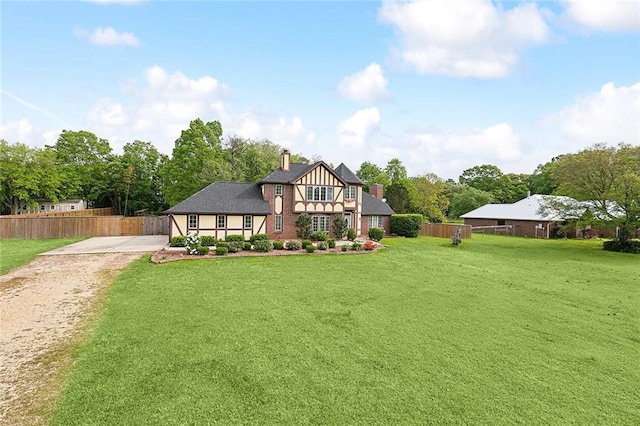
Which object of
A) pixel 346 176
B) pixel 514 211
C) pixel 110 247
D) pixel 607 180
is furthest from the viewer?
pixel 514 211

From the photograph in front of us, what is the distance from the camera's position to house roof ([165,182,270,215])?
20797mm

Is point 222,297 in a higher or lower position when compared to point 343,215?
lower

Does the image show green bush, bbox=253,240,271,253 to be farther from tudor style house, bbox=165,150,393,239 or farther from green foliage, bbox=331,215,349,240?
green foliage, bbox=331,215,349,240

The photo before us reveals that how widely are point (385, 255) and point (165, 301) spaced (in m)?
11.7

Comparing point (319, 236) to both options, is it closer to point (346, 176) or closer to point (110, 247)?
point (346, 176)

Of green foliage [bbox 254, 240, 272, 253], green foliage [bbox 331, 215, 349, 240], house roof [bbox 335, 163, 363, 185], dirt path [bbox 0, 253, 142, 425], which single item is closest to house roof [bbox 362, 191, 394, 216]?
house roof [bbox 335, 163, 363, 185]

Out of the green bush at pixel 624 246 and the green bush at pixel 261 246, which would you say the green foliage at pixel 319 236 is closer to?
the green bush at pixel 261 246

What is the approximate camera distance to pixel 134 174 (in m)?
47.6

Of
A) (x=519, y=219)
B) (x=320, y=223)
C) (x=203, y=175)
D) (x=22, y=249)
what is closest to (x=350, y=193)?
(x=320, y=223)

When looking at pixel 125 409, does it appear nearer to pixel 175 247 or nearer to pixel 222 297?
pixel 222 297

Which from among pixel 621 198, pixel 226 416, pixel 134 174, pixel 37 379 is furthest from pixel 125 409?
pixel 134 174

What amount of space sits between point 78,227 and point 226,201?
11569mm

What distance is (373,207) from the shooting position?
28328mm

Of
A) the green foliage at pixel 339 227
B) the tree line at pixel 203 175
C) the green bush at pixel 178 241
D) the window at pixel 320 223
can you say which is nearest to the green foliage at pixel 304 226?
the window at pixel 320 223
